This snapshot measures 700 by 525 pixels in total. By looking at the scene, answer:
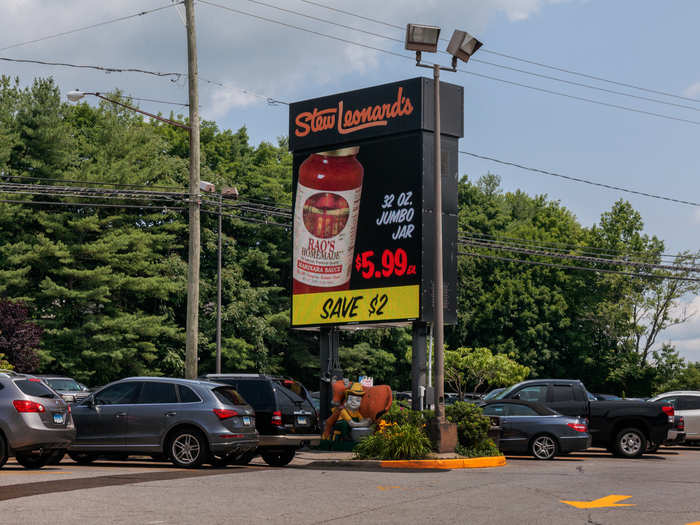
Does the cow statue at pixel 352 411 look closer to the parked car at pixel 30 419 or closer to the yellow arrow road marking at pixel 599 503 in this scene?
the parked car at pixel 30 419

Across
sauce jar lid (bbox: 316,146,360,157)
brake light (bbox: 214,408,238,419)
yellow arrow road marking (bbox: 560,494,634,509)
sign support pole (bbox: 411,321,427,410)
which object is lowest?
yellow arrow road marking (bbox: 560,494,634,509)

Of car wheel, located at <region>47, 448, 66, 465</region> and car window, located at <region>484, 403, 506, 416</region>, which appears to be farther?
car window, located at <region>484, 403, 506, 416</region>

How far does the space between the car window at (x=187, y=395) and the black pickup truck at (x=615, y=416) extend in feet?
34.6

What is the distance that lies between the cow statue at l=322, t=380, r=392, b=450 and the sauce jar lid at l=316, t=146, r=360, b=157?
632 centimetres

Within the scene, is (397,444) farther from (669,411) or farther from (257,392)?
(669,411)

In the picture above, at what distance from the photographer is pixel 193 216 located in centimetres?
2658

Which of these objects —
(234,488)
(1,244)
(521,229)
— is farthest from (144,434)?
(521,229)

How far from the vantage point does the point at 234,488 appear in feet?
47.4

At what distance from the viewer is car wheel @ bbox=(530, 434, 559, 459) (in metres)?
23.5

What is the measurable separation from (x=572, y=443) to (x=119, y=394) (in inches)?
430

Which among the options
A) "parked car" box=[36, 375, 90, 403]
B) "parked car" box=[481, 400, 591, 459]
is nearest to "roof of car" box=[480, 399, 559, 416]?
"parked car" box=[481, 400, 591, 459]

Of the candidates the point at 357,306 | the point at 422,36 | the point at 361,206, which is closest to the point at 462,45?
the point at 422,36

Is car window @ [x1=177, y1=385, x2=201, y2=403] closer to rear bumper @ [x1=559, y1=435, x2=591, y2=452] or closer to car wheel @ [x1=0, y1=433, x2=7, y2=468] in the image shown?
car wheel @ [x1=0, y1=433, x2=7, y2=468]

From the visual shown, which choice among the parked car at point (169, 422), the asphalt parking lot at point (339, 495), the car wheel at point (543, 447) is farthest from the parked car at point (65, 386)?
the car wheel at point (543, 447)
